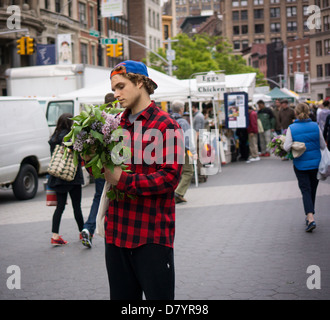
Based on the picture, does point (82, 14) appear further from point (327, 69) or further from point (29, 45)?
point (327, 69)

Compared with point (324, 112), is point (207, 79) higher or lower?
higher

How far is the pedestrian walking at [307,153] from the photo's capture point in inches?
315

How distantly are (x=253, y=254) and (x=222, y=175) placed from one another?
9399mm

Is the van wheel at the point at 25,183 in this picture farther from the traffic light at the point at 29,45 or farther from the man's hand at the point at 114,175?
the traffic light at the point at 29,45

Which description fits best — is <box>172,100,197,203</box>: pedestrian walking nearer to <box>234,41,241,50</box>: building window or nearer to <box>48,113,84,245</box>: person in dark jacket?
<box>48,113,84,245</box>: person in dark jacket

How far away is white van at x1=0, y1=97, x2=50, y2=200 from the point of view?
1204cm

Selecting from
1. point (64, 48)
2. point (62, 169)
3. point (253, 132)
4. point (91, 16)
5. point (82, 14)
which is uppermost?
point (91, 16)

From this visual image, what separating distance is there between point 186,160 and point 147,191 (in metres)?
8.59

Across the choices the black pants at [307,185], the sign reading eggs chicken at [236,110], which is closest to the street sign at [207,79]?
the sign reading eggs chicken at [236,110]

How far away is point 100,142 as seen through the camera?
3.04 meters

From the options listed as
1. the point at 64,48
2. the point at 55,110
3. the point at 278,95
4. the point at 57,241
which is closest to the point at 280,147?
the point at 57,241

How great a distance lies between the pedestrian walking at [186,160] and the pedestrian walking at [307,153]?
3.28m

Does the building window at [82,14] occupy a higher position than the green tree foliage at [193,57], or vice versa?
the building window at [82,14]
